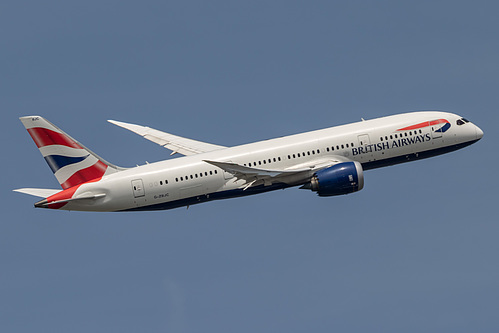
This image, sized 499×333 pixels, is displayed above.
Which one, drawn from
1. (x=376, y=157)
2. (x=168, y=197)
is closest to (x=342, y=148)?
(x=376, y=157)

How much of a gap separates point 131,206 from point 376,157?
19.0 m

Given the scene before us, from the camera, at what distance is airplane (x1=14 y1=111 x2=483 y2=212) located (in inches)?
2980

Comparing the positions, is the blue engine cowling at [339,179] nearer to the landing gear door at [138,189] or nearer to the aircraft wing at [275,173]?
the aircraft wing at [275,173]

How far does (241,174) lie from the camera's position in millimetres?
74000

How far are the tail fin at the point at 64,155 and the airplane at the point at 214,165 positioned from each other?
0.25 feet

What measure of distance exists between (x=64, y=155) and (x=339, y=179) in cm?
2093

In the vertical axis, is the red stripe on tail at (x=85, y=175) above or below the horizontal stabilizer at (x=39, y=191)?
above

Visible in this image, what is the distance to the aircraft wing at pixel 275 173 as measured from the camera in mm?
73312

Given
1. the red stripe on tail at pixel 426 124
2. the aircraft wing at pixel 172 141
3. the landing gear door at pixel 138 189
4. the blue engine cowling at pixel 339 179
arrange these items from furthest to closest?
the aircraft wing at pixel 172 141 < the red stripe on tail at pixel 426 124 < the landing gear door at pixel 138 189 < the blue engine cowling at pixel 339 179

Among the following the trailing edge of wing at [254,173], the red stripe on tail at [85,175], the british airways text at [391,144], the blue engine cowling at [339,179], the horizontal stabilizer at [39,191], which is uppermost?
the red stripe on tail at [85,175]

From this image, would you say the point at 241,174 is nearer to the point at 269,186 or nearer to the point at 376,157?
the point at 269,186

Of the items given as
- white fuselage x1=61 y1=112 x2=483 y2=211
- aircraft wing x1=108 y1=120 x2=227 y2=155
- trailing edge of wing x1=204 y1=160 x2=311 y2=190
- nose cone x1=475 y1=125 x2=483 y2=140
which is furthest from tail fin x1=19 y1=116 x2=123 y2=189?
nose cone x1=475 y1=125 x2=483 y2=140

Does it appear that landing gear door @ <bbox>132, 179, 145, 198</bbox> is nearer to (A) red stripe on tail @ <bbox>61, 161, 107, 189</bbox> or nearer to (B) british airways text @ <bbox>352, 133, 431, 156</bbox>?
(A) red stripe on tail @ <bbox>61, 161, 107, 189</bbox>

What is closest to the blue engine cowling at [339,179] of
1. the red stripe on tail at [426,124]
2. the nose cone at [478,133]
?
the red stripe on tail at [426,124]
